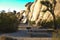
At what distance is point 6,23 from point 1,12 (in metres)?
1.84

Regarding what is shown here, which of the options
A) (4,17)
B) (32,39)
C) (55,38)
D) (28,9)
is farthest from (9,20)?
(28,9)

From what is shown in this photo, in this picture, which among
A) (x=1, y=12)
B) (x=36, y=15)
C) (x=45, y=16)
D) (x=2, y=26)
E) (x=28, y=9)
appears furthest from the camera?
(x=28, y=9)

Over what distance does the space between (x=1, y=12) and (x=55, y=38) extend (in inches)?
692

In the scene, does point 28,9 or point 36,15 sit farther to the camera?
point 28,9

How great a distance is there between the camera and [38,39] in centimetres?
1580

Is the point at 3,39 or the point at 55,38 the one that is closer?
the point at 55,38

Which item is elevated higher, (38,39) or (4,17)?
(4,17)

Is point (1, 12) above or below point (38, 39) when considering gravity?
above

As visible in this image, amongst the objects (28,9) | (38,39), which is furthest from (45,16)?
(38,39)

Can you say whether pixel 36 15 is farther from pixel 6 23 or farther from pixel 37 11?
pixel 6 23

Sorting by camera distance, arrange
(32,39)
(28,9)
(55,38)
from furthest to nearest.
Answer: (28,9)
(32,39)
(55,38)

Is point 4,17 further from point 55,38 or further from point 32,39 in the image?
point 55,38

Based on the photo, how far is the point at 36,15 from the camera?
7006 cm

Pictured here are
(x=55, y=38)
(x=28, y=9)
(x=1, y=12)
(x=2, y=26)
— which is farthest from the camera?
(x=28, y=9)
